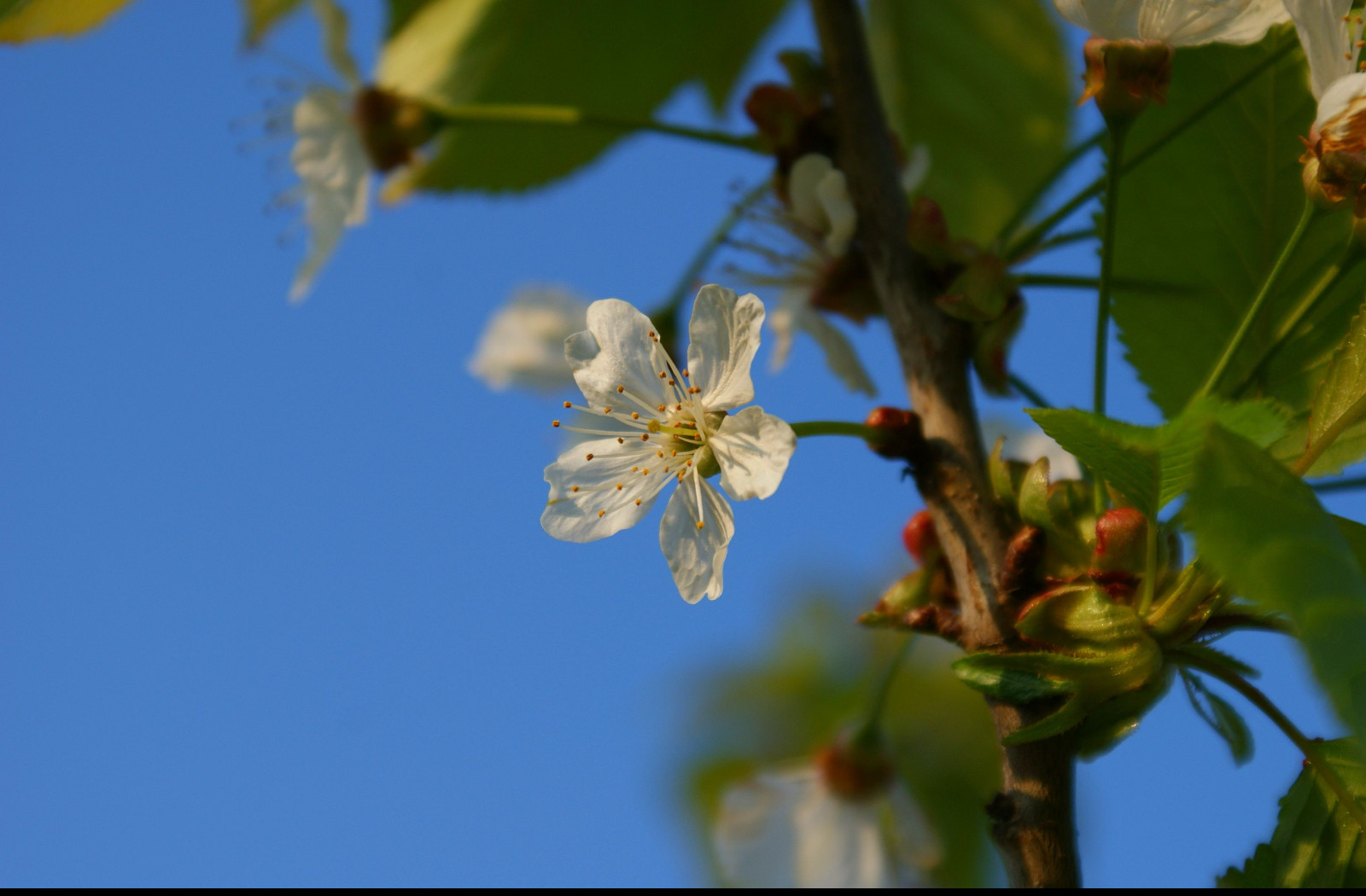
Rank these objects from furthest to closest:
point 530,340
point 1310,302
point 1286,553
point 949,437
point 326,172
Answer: point 530,340 → point 326,172 → point 949,437 → point 1310,302 → point 1286,553

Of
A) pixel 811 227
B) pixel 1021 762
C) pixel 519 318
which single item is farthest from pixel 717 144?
pixel 519 318

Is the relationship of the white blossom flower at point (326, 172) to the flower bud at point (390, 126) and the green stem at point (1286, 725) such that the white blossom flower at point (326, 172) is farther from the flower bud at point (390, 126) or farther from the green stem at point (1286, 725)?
the green stem at point (1286, 725)

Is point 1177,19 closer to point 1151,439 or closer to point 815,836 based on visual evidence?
point 1151,439

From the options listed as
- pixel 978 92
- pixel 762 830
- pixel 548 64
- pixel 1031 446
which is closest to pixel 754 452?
pixel 762 830

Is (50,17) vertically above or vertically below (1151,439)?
above

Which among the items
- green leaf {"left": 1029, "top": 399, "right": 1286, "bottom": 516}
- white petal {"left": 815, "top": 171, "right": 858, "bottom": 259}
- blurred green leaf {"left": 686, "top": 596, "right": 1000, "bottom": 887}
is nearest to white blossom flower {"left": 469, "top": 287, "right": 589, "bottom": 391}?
white petal {"left": 815, "top": 171, "right": 858, "bottom": 259}

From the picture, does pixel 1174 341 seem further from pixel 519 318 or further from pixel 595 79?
pixel 519 318
